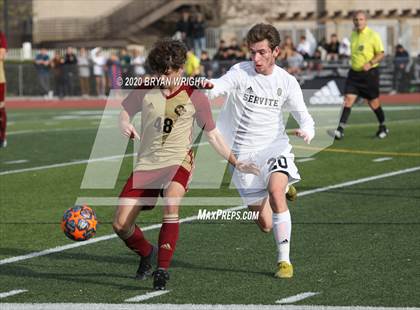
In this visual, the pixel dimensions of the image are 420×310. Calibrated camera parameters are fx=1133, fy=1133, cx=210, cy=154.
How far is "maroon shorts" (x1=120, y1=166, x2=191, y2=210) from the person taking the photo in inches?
312

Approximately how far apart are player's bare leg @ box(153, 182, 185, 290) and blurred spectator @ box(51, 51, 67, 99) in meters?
28.2

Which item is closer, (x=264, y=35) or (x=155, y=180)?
(x=155, y=180)

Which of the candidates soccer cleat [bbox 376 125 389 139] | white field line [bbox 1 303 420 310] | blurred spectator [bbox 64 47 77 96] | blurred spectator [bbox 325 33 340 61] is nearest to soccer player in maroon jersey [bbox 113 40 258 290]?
white field line [bbox 1 303 420 310]

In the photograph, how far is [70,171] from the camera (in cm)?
1526

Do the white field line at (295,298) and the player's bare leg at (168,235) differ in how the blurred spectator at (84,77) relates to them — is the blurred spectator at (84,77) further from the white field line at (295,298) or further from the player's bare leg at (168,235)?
the white field line at (295,298)

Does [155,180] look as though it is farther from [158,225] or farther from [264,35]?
[158,225]

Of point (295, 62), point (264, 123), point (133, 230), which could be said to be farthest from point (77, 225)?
point (295, 62)

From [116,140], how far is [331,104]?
32.3 ft

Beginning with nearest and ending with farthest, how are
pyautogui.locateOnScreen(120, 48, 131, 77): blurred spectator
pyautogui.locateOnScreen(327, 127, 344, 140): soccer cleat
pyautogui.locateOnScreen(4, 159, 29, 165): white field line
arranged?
1. pyautogui.locateOnScreen(4, 159, 29, 165): white field line
2. pyautogui.locateOnScreen(327, 127, 344, 140): soccer cleat
3. pyautogui.locateOnScreen(120, 48, 131, 77): blurred spectator

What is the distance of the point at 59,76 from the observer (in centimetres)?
3603

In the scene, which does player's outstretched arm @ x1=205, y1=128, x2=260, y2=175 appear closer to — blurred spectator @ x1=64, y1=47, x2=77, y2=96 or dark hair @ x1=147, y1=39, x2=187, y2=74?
dark hair @ x1=147, y1=39, x2=187, y2=74

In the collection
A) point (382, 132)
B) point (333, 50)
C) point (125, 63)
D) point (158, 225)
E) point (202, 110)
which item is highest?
point (202, 110)

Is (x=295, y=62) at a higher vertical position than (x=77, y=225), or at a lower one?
lower

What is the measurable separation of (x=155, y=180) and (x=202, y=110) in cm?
59
